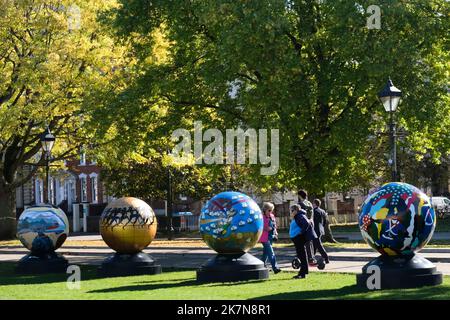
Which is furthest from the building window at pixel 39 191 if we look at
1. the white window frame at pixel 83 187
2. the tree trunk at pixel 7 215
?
the tree trunk at pixel 7 215

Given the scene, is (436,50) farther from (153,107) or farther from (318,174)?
(153,107)

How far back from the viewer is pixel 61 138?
4138 cm

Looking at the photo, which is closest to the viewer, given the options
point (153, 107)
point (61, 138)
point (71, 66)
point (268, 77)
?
point (268, 77)

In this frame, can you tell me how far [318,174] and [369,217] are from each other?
15.9 m

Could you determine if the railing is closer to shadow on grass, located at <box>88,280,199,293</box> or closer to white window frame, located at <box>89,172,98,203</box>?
white window frame, located at <box>89,172,98,203</box>

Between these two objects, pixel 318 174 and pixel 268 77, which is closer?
pixel 268 77

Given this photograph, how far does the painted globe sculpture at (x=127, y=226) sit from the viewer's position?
67.2ft

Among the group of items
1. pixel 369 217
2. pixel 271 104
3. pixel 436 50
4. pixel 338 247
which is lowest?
pixel 338 247

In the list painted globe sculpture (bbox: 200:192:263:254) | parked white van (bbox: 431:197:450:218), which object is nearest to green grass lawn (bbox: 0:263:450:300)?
painted globe sculpture (bbox: 200:192:263:254)

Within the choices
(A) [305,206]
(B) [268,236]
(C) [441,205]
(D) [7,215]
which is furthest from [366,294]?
(C) [441,205]

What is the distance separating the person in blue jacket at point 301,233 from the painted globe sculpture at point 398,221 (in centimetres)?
279

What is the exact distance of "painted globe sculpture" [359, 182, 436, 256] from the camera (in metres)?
14.8

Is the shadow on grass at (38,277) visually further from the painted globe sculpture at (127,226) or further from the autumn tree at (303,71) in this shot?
the autumn tree at (303,71)
